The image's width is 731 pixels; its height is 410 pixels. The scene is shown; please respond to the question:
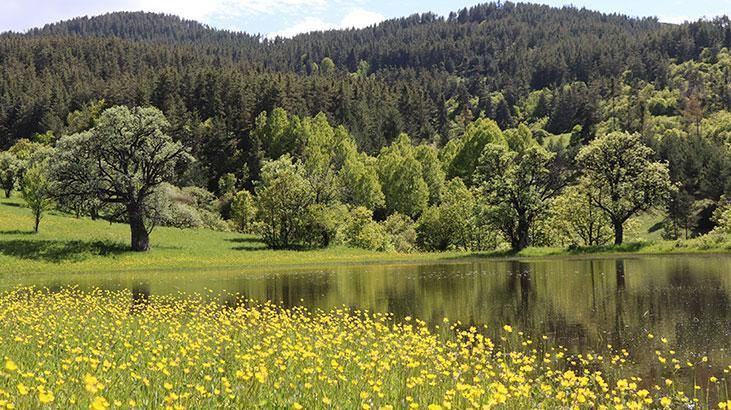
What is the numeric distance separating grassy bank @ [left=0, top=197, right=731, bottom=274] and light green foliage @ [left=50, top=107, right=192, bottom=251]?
174 inches

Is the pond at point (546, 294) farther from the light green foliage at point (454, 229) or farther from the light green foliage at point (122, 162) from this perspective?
the light green foliage at point (454, 229)

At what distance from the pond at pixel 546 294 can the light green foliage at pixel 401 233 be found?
4074 centimetres

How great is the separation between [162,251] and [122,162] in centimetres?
966

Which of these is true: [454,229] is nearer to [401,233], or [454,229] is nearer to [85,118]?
[401,233]

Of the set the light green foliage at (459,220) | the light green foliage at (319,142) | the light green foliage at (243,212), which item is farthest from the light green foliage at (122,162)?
the light green foliage at (319,142)

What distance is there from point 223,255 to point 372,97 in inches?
4912

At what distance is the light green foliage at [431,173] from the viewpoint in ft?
388

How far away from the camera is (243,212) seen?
10212 cm

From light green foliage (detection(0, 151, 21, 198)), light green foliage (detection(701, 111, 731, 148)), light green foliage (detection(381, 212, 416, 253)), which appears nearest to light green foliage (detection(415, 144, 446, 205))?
light green foliage (detection(381, 212, 416, 253))

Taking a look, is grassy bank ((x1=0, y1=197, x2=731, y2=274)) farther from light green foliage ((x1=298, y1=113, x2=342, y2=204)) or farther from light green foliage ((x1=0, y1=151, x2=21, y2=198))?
light green foliage ((x1=298, y1=113, x2=342, y2=204))

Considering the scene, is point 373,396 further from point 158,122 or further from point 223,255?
point 158,122

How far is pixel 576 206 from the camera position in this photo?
8075 cm

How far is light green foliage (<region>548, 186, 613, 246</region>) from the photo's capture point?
259 ft

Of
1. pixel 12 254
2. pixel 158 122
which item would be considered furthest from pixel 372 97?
pixel 12 254
